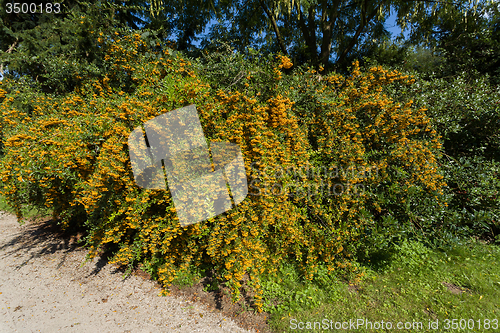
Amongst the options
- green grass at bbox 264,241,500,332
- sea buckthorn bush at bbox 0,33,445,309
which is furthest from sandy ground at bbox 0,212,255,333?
green grass at bbox 264,241,500,332

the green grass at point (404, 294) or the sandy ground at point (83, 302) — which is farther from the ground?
the sandy ground at point (83, 302)

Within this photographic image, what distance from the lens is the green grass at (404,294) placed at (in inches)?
110

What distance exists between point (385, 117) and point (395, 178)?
1.02 meters

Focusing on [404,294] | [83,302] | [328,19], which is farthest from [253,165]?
[328,19]

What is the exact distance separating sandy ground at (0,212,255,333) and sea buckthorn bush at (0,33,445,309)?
0.40 m

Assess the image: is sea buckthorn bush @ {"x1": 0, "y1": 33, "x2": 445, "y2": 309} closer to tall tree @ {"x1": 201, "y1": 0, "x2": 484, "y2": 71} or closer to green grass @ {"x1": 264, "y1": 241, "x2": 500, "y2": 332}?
green grass @ {"x1": 264, "y1": 241, "x2": 500, "y2": 332}

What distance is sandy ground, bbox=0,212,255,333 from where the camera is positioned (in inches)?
108

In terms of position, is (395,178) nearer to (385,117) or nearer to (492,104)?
(385,117)

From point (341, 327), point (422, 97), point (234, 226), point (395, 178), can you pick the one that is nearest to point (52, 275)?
point (234, 226)

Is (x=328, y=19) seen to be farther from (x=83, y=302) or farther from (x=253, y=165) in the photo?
(x=83, y=302)

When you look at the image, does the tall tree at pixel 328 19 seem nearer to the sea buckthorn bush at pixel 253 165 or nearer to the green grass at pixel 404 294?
the sea buckthorn bush at pixel 253 165

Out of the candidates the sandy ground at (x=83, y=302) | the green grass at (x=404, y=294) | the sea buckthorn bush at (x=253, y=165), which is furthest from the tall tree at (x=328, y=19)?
the sandy ground at (x=83, y=302)

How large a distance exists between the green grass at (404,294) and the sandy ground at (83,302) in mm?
807

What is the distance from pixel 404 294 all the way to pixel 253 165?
111 inches
